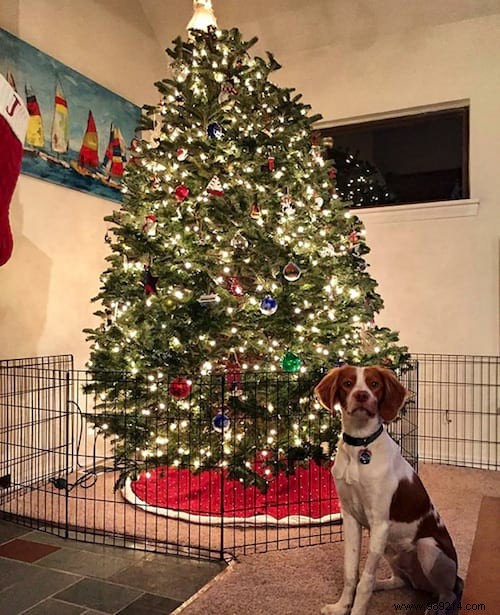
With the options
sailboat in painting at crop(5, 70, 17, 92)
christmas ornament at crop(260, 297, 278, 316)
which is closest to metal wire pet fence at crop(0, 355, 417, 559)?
christmas ornament at crop(260, 297, 278, 316)

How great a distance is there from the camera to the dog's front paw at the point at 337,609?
203 cm

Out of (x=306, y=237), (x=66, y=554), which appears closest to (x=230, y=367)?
(x=306, y=237)

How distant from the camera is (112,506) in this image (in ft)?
10.7

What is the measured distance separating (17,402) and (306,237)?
2136mm

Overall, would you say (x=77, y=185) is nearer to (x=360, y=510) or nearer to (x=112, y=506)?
(x=112, y=506)

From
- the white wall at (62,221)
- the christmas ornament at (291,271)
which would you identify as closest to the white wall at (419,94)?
the white wall at (62,221)

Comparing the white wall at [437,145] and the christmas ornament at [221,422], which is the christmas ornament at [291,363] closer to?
the christmas ornament at [221,422]

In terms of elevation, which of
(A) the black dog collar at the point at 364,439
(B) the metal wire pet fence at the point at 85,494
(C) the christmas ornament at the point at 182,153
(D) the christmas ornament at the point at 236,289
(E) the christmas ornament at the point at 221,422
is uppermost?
(C) the christmas ornament at the point at 182,153

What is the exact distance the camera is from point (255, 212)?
3.15 metres

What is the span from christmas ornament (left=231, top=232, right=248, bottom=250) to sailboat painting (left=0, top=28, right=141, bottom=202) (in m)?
1.10

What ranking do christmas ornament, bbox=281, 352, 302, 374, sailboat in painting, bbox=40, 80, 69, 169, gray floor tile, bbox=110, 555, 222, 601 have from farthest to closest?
sailboat in painting, bbox=40, 80, 69, 169 < christmas ornament, bbox=281, 352, 302, 374 < gray floor tile, bbox=110, 555, 222, 601

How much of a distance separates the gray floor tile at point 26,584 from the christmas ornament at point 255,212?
78.6 inches

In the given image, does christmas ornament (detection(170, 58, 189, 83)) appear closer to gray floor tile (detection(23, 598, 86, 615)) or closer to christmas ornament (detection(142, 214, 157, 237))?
christmas ornament (detection(142, 214, 157, 237))

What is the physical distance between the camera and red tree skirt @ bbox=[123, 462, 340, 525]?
2979mm
